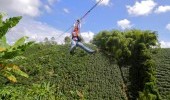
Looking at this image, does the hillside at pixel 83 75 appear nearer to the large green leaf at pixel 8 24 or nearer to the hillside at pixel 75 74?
the hillside at pixel 75 74

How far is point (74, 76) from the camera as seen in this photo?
40.7 metres

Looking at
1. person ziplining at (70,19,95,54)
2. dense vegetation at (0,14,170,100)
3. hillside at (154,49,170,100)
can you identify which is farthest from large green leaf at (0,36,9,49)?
hillside at (154,49,170,100)

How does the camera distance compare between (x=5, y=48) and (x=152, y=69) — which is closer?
(x=5, y=48)

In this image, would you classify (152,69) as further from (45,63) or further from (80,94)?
(45,63)

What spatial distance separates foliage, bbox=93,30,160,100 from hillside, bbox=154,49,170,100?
1.36 meters

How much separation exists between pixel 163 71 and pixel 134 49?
Answer: 14.5 feet

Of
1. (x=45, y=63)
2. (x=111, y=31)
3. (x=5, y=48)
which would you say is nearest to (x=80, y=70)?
(x=45, y=63)

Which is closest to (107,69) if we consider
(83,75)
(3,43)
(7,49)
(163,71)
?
(83,75)

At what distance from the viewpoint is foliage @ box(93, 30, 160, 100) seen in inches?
1654

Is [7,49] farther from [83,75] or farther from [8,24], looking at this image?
[83,75]

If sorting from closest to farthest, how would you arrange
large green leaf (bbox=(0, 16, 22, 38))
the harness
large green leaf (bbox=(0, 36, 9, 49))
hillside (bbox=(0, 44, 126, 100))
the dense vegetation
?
large green leaf (bbox=(0, 16, 22, 38)) < large green leaf (bbox=(0, 36, 9, 49)) < the harness < hillside (bbox=(0, 44, 126, 100)) < the dense vegetation

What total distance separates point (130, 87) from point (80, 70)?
5926 millimetres

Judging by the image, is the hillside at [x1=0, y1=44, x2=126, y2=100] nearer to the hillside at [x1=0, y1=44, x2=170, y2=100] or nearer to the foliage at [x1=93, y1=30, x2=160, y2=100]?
the hillside at [x1=0, y1=44, x2=170, y2=100]

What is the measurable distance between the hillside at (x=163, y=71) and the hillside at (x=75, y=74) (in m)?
4.20
